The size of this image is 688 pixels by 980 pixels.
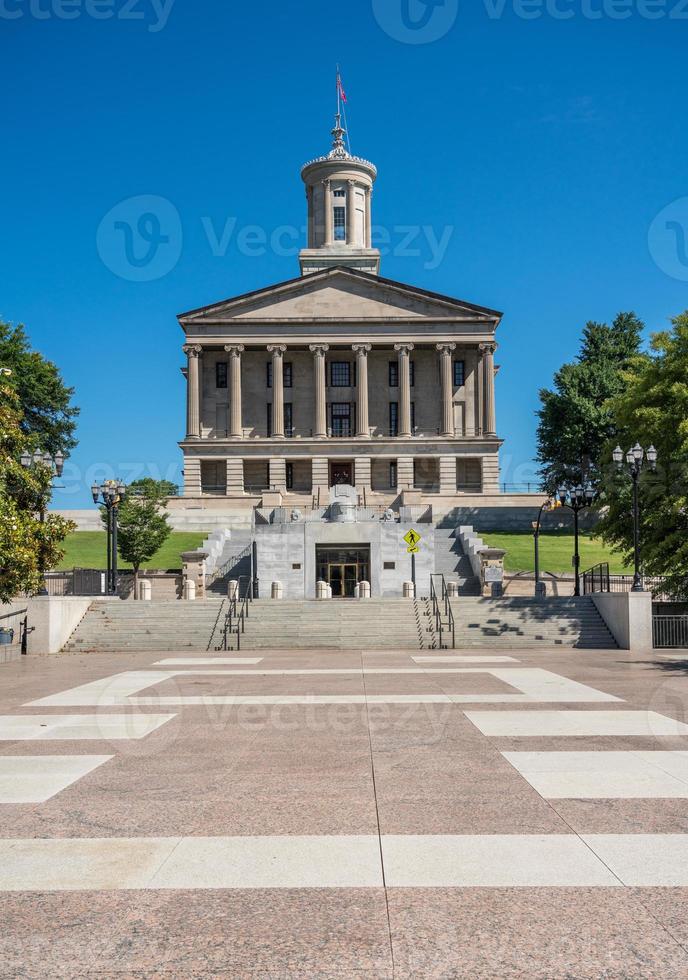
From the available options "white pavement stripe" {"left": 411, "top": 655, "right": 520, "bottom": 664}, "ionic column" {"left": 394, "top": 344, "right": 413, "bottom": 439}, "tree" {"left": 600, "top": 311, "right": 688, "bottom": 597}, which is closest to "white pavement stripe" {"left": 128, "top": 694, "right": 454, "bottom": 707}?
"white pavement stripe" {"left": 411, "top": 655, "right": 520, "bottom": 664}

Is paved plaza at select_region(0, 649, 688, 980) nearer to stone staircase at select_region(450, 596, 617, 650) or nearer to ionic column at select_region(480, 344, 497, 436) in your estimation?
stone staircase at select_region(450, 596, 617, 650)

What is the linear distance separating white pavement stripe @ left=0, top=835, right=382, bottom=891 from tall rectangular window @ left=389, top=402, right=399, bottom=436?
74.1 m

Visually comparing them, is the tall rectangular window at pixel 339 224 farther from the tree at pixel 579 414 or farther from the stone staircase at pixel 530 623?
the stone staircase at pixel 530 623

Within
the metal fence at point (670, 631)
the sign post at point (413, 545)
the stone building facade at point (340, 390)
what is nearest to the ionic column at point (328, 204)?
the stone building facade at point (340, 390)

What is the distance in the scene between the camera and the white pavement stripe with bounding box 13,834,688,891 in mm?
6574

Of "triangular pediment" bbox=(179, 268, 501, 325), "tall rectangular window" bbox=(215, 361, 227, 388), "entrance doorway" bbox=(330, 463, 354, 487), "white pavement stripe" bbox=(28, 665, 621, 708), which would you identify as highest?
"triangular pediment" bbox=(179, 268, 501, 325)

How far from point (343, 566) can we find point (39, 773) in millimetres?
34261

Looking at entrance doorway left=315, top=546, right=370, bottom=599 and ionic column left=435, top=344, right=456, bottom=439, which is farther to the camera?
ionic column left=435, top=344, right=456, bottom=439

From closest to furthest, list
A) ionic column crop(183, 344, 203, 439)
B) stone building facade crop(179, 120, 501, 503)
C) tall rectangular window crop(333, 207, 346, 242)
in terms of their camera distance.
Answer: stone building facade crop(179, 120, 501, 503), ionic column crop(183, 344, 203, 439), tall rectangular window crop(333, 207, 346, 242)

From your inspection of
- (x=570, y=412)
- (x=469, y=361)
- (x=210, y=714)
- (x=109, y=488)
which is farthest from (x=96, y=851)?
(x=469, y=361)

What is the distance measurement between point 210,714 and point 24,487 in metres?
21.1

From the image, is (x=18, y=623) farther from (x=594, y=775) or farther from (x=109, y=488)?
(x=594, y=775)

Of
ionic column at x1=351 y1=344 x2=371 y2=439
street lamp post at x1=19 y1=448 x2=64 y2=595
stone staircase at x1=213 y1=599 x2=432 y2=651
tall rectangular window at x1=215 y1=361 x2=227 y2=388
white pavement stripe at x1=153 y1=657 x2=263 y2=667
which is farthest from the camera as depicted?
tall rectangular window at x1=215 y1=361 x2=227 y2=388

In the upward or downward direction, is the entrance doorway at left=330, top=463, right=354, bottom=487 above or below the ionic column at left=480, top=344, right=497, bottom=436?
below
